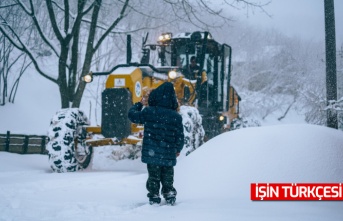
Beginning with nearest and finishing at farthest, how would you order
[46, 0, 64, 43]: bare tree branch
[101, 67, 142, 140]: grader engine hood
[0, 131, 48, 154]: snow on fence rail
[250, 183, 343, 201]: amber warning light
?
[250, 183, 343, 201]: amber warning light < [101, 67, 142, 140]: grader engine hood < [46, 0, 64, 43]: bare tree branch < [0, 131, 48, 154]: snow on fence rail

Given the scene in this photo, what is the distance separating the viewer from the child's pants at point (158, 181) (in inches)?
172

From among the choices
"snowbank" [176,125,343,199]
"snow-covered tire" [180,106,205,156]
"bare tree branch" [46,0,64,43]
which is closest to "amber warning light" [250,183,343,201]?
"snowbank" [176,125,343,199]

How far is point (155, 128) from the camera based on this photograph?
4.43 metres

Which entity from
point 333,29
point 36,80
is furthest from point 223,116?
point 36,80

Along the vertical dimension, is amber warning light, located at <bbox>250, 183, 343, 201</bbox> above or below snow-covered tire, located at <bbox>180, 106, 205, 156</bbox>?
below

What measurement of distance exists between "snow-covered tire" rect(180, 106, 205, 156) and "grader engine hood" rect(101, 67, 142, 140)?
1.07m

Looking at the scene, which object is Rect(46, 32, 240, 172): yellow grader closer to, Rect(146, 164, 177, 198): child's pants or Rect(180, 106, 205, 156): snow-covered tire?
Rect(180, 106, 205, 156): snow-covered tire

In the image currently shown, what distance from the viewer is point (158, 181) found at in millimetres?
4449

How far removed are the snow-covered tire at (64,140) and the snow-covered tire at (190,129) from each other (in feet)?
6.69

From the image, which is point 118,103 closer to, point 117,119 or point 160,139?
point 117,119

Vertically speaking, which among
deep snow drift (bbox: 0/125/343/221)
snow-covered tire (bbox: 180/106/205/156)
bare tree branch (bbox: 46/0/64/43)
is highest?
bare tree branch (bbox: 46/0/64/43)

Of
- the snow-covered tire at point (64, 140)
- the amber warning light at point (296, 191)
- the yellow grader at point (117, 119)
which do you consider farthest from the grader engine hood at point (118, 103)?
the amber warning light at point (296, 191)

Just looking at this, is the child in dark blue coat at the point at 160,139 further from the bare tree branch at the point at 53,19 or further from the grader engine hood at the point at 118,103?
the bare tree branch at the point at 53,19

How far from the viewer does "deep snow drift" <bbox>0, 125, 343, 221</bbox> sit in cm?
377
